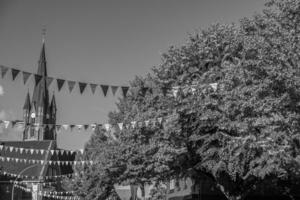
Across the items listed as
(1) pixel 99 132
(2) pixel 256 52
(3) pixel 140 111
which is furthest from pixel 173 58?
(1) pixel 99 132

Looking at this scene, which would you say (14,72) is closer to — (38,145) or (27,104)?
(38,145)

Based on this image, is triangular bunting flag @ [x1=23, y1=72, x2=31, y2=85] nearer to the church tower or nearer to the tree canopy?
the tree canopy

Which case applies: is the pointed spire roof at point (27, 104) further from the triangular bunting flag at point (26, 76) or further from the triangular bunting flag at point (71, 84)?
the triangular bunting flag at point (26, 76)

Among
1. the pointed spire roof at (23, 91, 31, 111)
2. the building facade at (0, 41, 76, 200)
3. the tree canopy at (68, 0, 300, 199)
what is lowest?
the tree canopy at (68, 0, 300, 199)

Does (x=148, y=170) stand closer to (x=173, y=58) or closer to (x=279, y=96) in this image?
(x=173, y=58)

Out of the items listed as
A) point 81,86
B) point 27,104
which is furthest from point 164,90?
point 27,104

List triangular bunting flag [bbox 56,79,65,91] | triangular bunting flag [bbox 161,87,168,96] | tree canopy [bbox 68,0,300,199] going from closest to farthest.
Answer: tree canopy [bbox 68,0,300,199]
triangular bunting flag [bbox 56,79,65,91]
triangular bunting flag [bbox 161,87,168,96]

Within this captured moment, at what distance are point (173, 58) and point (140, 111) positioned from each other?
4098 mm

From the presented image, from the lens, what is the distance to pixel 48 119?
142250 mm

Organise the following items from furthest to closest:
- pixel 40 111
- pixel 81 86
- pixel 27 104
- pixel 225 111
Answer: pixel 27 104, pixel 40 111, pixel 225 111, pixel 81 86

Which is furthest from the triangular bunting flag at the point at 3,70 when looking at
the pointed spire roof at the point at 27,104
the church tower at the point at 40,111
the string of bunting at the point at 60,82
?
the pointed spire roof at the point at 27,104

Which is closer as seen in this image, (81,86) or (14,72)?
(14,72)

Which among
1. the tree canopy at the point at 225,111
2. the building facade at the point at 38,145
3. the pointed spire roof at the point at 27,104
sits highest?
the pointed spire roof at the point at 27,104

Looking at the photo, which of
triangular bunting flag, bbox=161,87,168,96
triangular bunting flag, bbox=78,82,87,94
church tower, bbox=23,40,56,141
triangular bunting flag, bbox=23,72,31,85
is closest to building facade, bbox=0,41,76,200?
church tower, bbox=23,40,56,141
